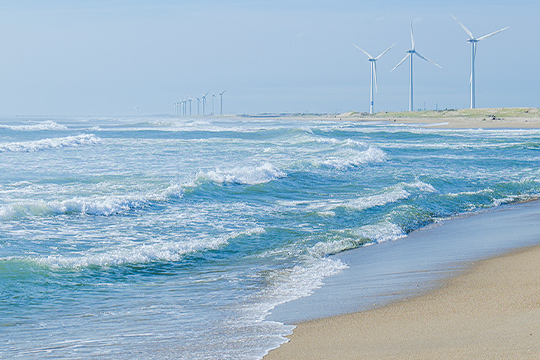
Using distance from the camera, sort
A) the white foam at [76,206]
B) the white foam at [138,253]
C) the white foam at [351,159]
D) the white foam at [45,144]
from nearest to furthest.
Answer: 1. the white foam at [138,253]
2. the white foam at [76,206]
3. the white foam at [351,159]
4. the white foam at [45,144]

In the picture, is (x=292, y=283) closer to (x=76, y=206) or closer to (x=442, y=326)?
(x=442, y=326)

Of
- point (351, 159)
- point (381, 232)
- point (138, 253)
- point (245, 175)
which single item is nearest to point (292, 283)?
point (138, 253)

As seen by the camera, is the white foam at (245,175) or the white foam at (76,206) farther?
the white foam at (245,175)

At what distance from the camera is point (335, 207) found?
14578 millimetres

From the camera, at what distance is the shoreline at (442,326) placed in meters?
4.57

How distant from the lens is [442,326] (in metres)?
5.30

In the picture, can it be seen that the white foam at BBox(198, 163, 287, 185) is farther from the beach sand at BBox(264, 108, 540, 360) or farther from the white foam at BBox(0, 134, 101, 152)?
the white foam at BBox(0, 134, 101, 152)

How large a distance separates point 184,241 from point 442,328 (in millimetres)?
6193

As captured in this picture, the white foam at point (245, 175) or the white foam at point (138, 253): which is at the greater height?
the white foam at point (245, 175)

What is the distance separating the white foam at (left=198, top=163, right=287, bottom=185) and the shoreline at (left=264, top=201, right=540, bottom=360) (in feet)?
39.2

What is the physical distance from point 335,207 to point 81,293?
7985 millimetres

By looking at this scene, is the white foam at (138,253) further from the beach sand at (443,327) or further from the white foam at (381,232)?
the beach sand at (443,327)

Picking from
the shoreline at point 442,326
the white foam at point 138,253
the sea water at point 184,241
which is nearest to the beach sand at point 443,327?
the shoreline at point 442,326

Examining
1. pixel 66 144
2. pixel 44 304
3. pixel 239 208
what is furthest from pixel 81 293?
pixel 66 144
